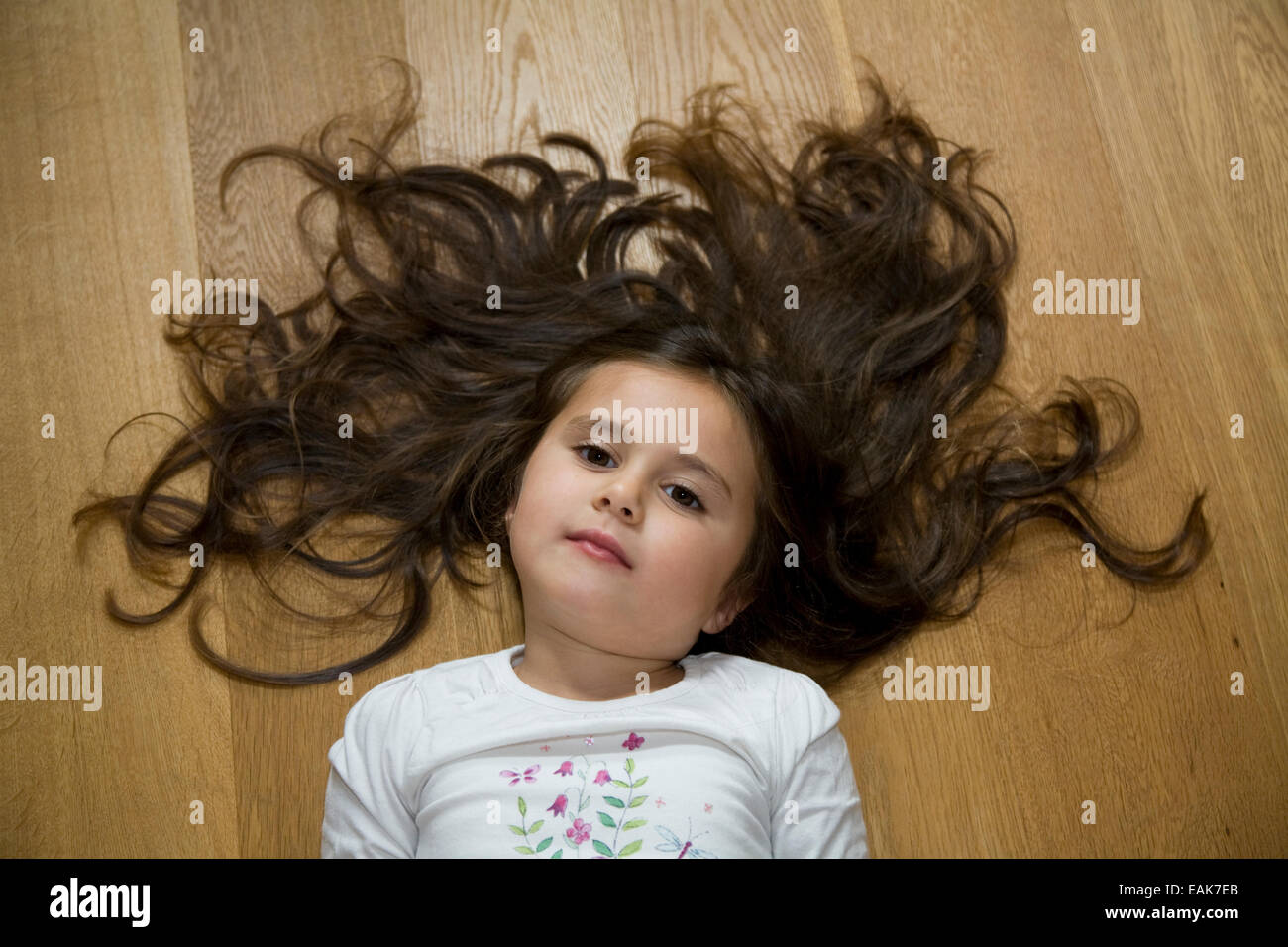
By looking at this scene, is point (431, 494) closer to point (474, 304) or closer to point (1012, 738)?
point (474, 304)

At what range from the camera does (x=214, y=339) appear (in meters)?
1.43

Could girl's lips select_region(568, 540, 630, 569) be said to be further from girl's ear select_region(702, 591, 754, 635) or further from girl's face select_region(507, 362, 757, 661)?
girl's ear select_region(702, 591, 754, 635)

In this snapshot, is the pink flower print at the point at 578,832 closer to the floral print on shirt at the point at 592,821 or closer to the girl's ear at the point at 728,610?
the floral print on shirt at the point at 592,821

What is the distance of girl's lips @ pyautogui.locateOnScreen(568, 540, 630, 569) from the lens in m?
1.16

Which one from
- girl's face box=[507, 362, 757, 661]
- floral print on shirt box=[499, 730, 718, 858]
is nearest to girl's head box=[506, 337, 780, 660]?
girl's face box=[507, 362, 757, 661]

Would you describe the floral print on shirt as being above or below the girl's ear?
below

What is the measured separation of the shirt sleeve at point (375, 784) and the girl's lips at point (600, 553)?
25cm

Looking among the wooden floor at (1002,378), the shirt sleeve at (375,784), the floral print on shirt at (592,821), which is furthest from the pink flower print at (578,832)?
the wooden floor at (1002,378)

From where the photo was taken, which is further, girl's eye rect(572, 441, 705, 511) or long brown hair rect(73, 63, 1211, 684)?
long brown hair rect(73, 63, 1211, 684)

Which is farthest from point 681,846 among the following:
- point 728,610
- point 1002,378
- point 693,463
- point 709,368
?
point 1002,378

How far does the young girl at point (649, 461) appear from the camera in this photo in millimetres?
1173

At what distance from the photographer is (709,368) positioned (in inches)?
49.2

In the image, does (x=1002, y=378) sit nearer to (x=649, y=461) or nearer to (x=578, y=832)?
(x=649, y=461)

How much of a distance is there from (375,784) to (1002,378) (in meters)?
0.88
